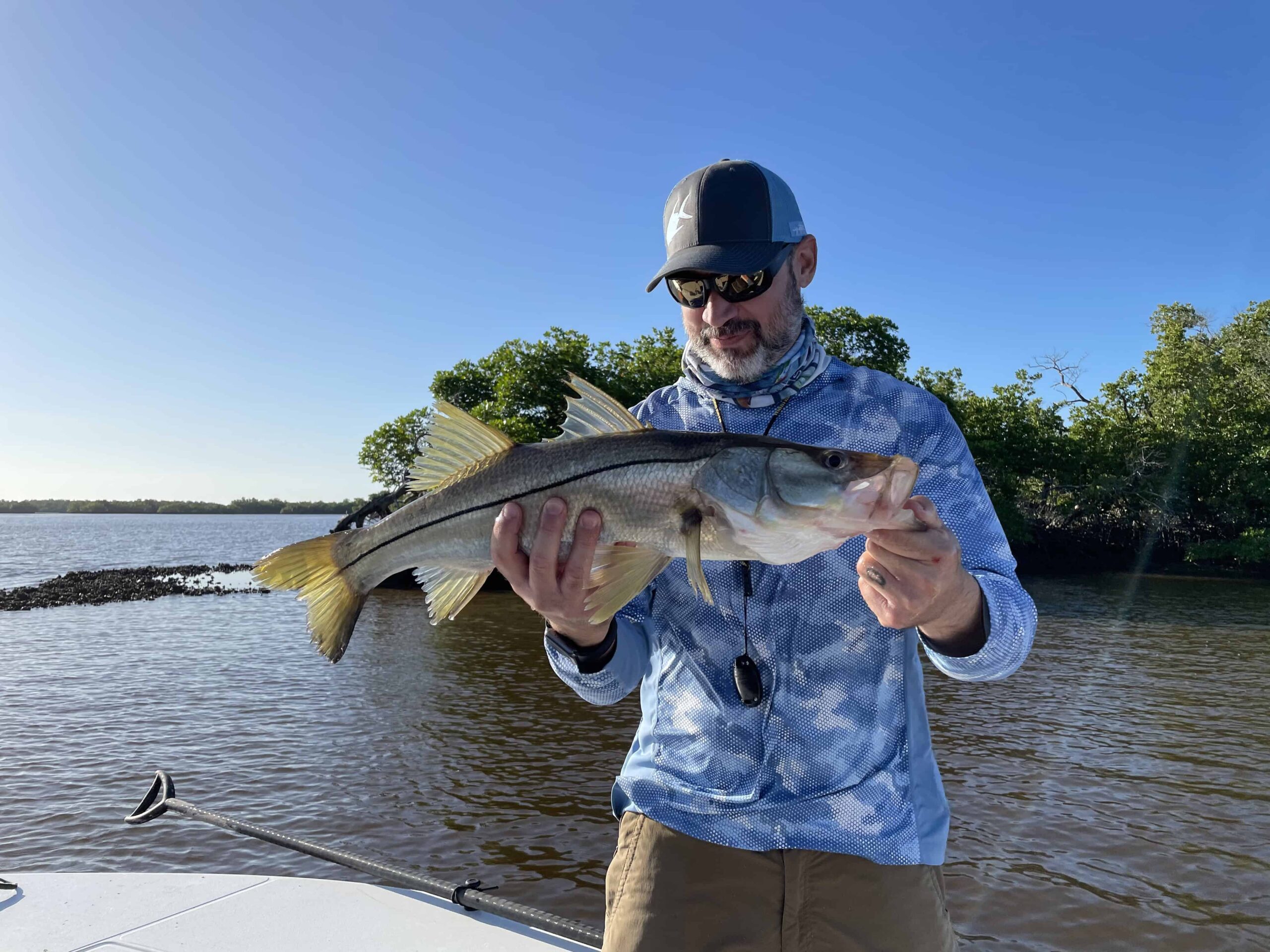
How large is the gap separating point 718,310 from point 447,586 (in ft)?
4.92

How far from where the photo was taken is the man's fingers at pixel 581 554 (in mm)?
2742

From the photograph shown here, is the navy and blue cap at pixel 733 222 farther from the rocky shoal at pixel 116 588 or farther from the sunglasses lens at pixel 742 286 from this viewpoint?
the rocky shoal at pixel 116 588

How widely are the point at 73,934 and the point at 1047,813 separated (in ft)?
38.2

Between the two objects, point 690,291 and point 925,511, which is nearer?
point 925,511

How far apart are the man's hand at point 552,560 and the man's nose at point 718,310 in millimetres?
881

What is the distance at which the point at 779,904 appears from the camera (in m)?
2.55

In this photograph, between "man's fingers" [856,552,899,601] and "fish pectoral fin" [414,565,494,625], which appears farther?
"fish pectoral fin" [414,565,494,625]

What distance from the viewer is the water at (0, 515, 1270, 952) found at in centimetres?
976

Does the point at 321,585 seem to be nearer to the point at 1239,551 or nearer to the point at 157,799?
the point at 157,799

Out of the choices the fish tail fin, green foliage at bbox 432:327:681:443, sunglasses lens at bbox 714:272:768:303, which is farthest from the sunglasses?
green foliage at bbox 432:327:681:443

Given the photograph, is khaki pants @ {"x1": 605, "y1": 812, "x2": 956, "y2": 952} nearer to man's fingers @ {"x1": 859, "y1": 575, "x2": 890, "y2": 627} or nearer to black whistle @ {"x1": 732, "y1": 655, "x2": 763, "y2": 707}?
black whistle @ {"x1": 732, "y1": 655, "x2": 763, "y2": 707}

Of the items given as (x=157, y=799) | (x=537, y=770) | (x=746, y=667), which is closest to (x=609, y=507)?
(x=746, y=667)

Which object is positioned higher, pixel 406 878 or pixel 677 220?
pixel 677 220

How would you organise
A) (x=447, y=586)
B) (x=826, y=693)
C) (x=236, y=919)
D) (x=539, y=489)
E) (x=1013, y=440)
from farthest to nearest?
(x=1013, y=440)
(x=236, y=919)
(x=447, y=586)
(x=539, y=489)
(x=826, y=693)
